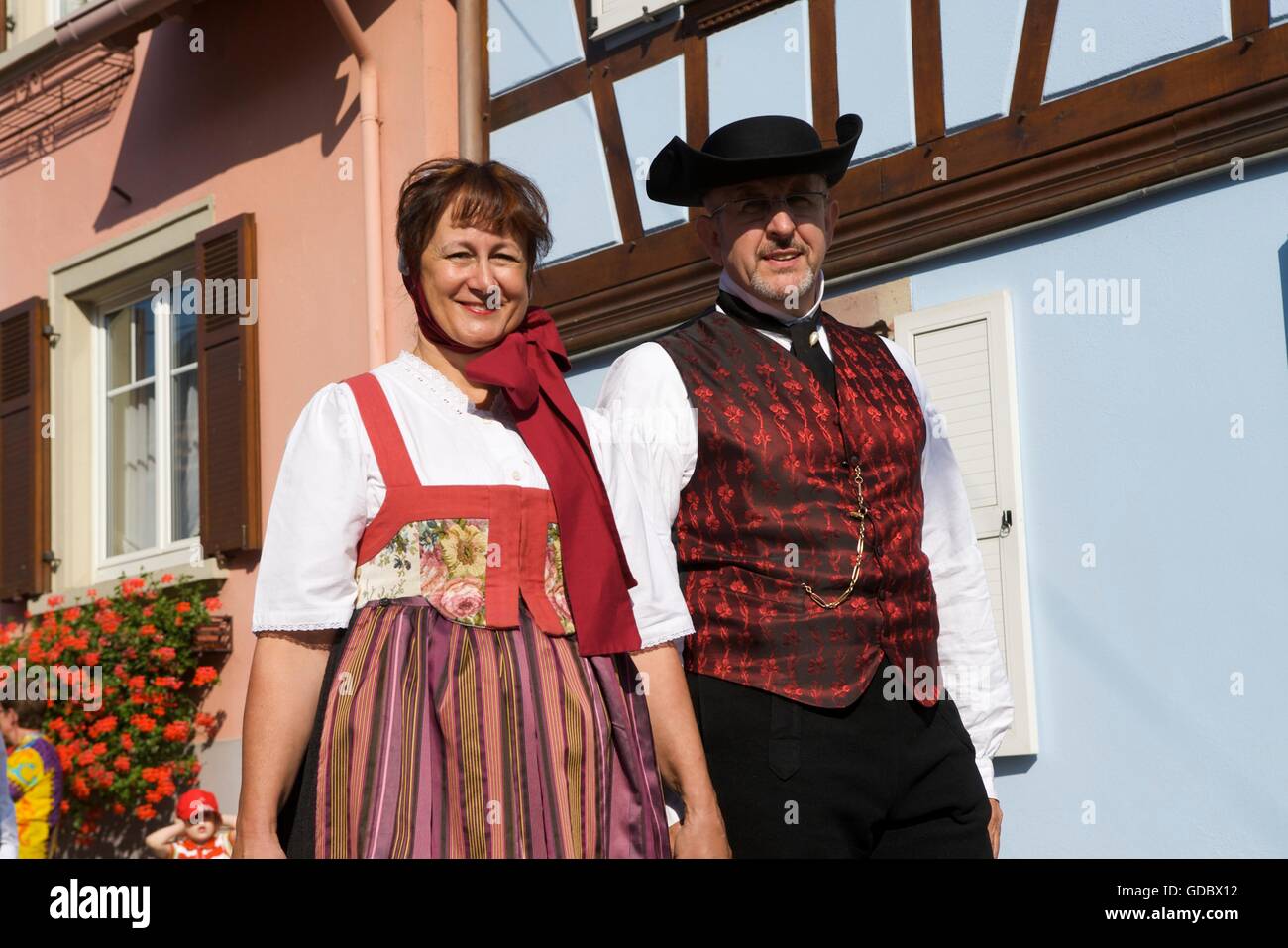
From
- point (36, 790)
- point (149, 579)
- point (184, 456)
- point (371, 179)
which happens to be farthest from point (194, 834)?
point (371, 179)

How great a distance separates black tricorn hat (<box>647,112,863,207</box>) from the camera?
3.43 metres

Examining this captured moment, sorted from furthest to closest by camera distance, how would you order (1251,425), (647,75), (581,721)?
(647,75)
(1251,425)
(581,721)

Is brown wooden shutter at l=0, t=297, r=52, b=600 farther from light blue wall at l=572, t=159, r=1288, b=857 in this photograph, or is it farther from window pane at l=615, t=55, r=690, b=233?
light blue wall at l=572, t=159, r=1288, b=857

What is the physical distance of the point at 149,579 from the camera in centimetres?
996

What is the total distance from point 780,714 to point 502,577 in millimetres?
555

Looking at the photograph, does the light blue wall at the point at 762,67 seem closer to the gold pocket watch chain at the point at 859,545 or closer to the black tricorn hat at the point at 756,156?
the black tricorn hat at the point at 756,156

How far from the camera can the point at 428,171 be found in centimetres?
317

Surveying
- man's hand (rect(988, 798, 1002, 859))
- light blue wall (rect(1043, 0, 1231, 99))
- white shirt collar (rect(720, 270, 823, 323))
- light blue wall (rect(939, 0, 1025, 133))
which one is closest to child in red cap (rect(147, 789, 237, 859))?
light blue wall (rect(939, 0, 1025, 133))

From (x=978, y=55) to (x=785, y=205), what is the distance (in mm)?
3448

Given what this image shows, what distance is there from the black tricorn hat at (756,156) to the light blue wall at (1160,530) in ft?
8.46

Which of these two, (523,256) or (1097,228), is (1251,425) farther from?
(523,256)

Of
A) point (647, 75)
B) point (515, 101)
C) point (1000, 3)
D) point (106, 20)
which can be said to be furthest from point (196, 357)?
point (1000, 3)

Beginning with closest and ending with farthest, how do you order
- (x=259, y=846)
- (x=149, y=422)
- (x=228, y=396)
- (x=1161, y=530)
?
(x=259, y=846), (x=1161, y=530), (x=228, y=396), (x=149, y=422)

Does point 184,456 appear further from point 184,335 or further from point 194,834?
point 194,834
